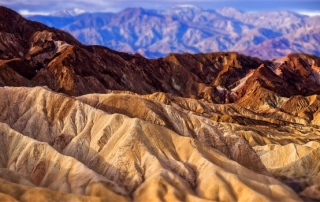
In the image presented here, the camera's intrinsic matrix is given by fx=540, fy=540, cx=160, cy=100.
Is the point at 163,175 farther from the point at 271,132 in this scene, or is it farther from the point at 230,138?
the point at 271,132

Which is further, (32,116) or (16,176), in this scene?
(32,116)

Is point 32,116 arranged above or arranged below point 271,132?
above

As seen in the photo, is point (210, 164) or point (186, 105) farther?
point (186, 105)

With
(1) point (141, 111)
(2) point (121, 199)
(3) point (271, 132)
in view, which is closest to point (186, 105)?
(3) point (271, 132)

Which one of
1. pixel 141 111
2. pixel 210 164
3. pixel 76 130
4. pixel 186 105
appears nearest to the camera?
pixel 210 164

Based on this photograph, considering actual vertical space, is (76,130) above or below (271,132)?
above

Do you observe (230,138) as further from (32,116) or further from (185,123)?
(32,116)

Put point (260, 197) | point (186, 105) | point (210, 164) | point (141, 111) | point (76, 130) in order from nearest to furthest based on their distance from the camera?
point (260, 197) < point (210, 164) < point (76, 130) < point (141, 111) < point (186, 105)

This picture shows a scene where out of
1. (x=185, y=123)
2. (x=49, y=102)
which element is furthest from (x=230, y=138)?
(x=49, y=102)

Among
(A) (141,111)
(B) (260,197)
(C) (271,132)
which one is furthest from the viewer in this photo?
(C) (271,132)
